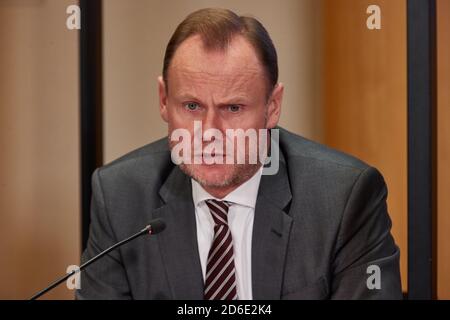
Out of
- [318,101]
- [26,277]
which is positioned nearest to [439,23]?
[318,101]

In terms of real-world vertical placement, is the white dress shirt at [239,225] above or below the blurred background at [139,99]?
below

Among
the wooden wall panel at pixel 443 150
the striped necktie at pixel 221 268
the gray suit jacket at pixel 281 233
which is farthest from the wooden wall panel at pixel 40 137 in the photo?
the wooden wall panel at pixel 443 150

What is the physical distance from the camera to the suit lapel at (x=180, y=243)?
1.61 metres

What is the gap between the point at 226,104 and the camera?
62.6 inches

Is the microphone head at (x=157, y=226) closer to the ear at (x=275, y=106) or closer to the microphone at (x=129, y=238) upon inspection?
the microphone at (x=129, y=238)

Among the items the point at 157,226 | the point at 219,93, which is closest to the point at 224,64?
the point at 219,93

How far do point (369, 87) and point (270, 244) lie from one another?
1.52ft

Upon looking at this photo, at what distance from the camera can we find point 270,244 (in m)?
1.59

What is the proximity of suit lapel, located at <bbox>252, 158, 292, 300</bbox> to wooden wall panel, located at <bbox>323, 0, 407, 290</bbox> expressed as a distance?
0.23 meters

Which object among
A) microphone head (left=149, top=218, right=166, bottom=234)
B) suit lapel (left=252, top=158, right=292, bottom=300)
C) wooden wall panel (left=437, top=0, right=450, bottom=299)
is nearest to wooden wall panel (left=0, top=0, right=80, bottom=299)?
microphone head (left=149, top=218, right=166, bottom=234)

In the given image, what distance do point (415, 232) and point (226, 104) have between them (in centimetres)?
58

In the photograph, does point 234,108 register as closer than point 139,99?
Yes

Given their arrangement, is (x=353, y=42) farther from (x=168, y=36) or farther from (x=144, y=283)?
(x=144, y=283)

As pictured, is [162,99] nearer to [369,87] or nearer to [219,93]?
[219,93]
